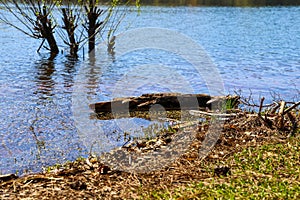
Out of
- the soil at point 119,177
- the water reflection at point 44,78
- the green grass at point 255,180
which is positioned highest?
the green grass at point 255,180

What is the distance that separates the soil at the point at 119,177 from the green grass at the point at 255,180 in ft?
0.57

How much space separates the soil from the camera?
4.96m

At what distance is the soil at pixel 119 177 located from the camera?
4961 millimetres

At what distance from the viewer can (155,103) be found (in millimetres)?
10078

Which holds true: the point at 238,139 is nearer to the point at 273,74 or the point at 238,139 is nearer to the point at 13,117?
the point at 13,117

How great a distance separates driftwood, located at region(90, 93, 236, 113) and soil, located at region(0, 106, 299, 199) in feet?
11.0

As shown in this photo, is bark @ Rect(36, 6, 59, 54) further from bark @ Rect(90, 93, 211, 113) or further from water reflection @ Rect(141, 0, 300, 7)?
water reflection @ Rect(141, 0, 300, 7)

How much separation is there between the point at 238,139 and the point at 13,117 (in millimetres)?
4943

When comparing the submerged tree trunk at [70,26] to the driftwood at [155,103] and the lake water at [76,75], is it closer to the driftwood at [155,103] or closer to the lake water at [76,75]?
the lake water at [76,75]

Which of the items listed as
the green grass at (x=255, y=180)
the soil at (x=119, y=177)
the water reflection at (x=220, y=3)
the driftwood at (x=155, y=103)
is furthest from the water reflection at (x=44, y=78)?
the water reflection at (x=220, y=3)

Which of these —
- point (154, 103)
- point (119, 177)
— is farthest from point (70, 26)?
point (119, 177)

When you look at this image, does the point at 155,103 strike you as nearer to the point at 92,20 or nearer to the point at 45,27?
the point at 92,20

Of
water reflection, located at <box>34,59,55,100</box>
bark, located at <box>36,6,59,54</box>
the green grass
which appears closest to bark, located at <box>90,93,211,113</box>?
water reflection, located at <box>34,59,55,100</box>

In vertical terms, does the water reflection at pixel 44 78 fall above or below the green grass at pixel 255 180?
below
